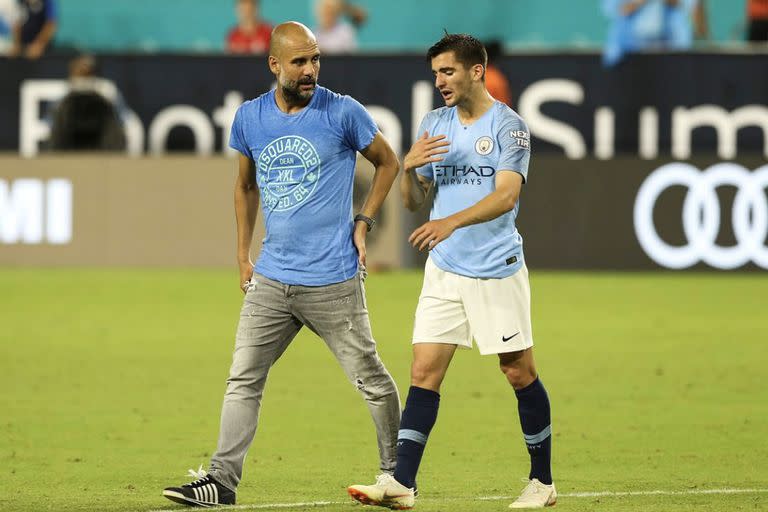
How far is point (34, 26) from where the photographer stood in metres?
21.7

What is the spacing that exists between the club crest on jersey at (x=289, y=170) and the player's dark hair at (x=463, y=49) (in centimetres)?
65

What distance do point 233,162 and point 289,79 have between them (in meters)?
12.5

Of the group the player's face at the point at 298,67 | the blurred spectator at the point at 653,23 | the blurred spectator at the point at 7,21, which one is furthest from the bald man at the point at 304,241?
the blurred spectator at the point at 7,21

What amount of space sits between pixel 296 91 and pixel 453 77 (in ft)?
2.15

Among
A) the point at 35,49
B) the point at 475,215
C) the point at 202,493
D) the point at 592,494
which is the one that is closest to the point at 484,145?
the point at 475,215

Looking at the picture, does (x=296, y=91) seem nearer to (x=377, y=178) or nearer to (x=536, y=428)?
(x=377, y=178)

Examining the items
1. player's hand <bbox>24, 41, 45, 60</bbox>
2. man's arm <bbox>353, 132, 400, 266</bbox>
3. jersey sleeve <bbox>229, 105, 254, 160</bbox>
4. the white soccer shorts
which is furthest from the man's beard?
player's hand <bbox>24, 41, 45, 60</bbox>

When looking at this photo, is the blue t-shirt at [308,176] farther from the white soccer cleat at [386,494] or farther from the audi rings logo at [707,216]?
the audi rings logo at [707,216]

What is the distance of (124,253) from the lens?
1923 cm

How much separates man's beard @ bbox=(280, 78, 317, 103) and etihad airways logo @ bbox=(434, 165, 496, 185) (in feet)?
2.02

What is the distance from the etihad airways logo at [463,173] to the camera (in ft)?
22.2

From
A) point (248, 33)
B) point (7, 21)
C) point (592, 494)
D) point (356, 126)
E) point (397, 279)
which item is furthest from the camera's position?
point (7, 21)

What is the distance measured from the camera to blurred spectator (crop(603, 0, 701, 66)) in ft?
67.2

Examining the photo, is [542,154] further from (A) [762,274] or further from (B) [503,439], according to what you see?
(B) [503,439]
